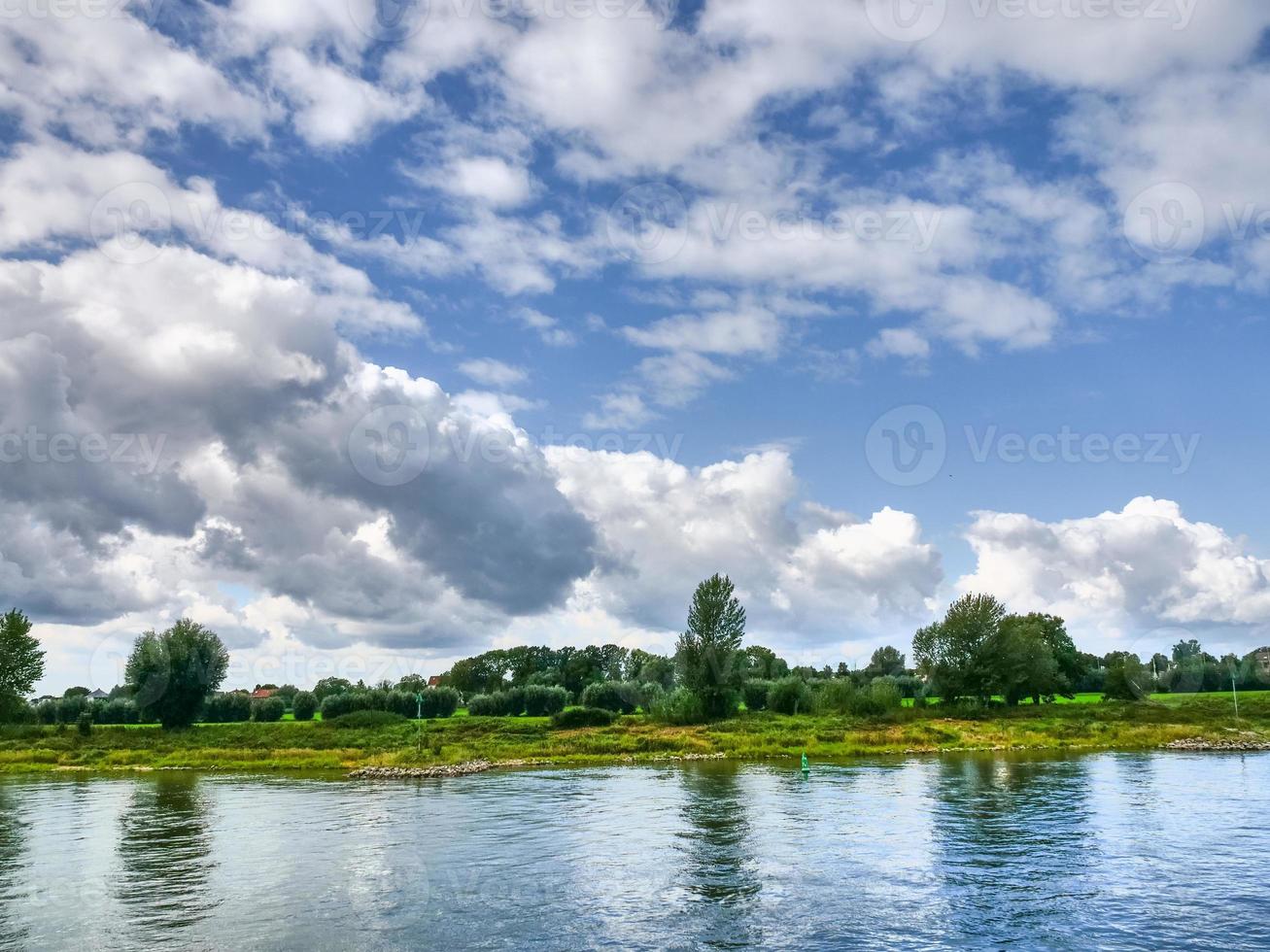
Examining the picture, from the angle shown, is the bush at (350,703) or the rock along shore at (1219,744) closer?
the rock along shore at (1219,744)

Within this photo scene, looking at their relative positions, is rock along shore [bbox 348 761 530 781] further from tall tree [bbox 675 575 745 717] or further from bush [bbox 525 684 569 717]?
bush [bbox 525 684 569 717]

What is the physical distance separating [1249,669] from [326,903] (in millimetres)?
183005

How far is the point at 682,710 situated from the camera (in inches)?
4269

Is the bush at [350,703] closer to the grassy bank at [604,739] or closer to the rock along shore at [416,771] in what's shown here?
the grassy bank at [604,739]

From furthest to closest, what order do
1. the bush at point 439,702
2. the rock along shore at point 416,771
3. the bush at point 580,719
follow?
1. the bush at point 439,702
2. the bush at point 580,719
3. the rock along shore at point 416,771

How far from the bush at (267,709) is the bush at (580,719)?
56.0m

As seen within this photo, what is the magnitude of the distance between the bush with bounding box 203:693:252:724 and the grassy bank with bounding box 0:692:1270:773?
29216 millimetres

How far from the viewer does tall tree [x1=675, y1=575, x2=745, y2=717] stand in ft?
363

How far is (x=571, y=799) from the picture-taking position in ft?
180

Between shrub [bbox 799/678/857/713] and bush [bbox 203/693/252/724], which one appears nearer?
shrub [bbox 799/678/857/713]

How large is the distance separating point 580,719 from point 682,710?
12.4m

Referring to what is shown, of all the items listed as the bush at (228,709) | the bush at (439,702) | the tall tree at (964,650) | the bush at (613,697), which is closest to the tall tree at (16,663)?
the bush at (228,709)

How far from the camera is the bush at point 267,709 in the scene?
139 metres

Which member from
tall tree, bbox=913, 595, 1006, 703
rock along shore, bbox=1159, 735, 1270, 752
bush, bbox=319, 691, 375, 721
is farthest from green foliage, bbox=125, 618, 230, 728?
rock along shore, bbox=1159, 735, 1270, 752
